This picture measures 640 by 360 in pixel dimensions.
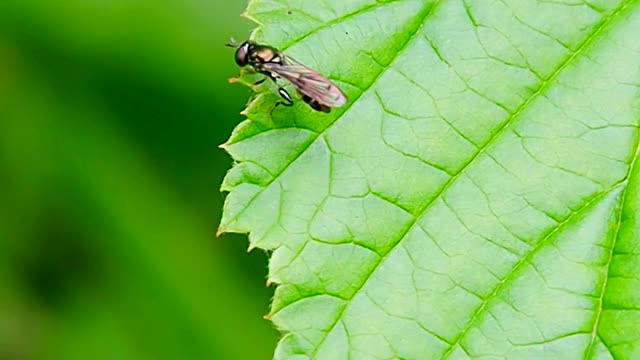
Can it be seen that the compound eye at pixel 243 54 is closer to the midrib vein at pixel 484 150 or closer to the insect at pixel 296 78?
the insect at pixel 296 78

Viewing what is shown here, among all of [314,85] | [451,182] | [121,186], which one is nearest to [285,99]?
[314,85]

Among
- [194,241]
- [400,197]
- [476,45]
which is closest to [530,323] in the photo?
[400,197]

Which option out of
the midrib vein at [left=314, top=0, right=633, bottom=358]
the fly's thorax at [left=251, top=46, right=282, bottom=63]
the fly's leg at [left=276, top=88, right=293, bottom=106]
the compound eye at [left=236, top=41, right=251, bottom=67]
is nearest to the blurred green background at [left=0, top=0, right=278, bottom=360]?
the compound eye at [left=236, top=41, right=251, bottom=67]

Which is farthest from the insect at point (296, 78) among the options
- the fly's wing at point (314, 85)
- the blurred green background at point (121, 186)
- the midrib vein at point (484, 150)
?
the blurred green background at point (121, 186)

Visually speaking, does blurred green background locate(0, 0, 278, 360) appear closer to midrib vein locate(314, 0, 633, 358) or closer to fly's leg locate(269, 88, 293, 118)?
fly's leg locate(269, 88, 293, 118)

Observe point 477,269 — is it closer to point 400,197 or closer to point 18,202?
point 400,197

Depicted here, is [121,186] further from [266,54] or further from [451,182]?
[451,182]
